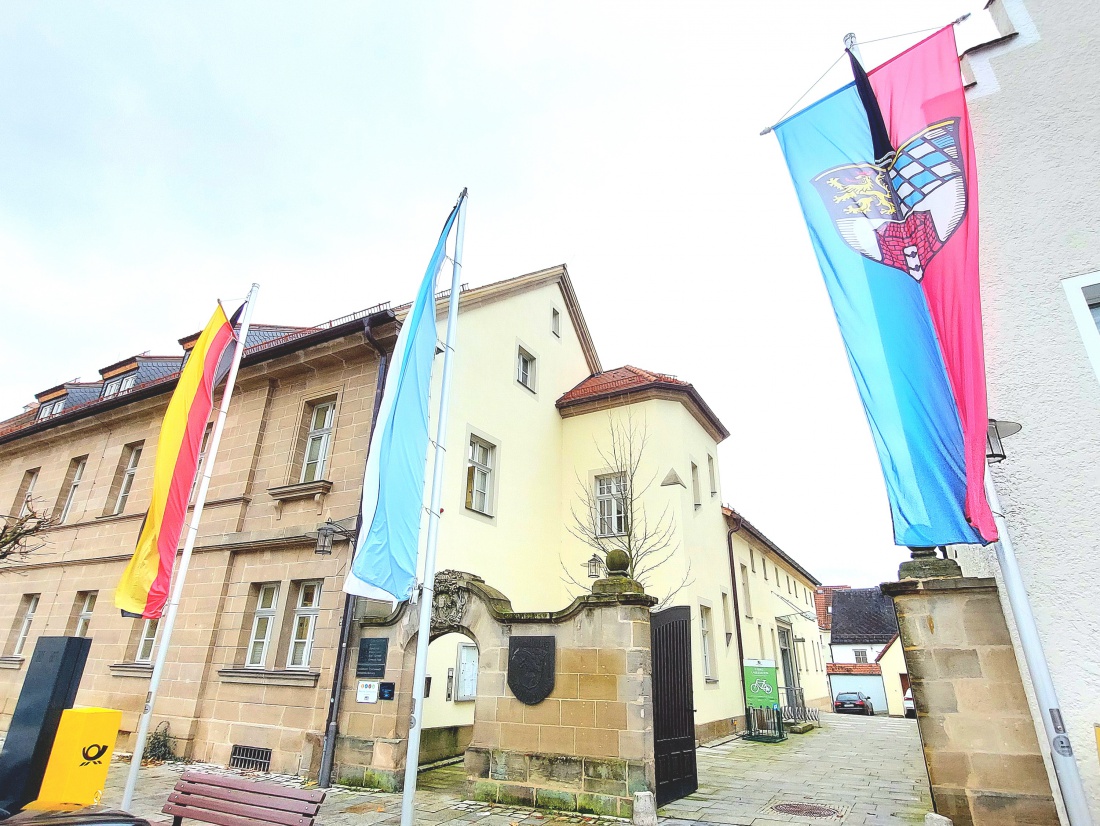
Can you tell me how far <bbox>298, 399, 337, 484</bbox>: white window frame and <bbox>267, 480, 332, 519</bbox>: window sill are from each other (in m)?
0.34

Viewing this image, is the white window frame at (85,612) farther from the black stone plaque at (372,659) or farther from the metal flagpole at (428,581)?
the metal flagpole at (428,581)

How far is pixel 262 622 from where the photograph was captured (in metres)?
11.2

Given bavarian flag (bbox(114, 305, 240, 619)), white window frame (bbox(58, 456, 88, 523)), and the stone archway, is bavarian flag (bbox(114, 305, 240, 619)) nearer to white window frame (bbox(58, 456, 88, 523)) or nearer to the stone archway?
the stone archway

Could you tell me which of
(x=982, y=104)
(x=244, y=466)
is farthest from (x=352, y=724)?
(x=982, y=104)

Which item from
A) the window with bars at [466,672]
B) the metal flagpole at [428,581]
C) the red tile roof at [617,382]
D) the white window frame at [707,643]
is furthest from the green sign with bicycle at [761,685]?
the metal flagpole at [428,581]

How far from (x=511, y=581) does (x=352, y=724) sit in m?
4.78

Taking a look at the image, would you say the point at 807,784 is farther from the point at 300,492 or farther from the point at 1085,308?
the point at 300,492

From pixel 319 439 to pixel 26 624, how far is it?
32.3 ft

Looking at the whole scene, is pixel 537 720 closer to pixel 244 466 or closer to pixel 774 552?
pixel 244 466

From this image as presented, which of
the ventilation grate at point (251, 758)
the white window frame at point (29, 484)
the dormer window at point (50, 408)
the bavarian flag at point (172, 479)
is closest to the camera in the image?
the bavarian flag at point (172, 479)

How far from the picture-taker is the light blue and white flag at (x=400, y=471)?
6246 millimetres

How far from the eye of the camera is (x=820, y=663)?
31812mm

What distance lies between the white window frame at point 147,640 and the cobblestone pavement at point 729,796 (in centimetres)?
242

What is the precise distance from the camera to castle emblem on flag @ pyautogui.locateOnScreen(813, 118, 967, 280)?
17.5ft
